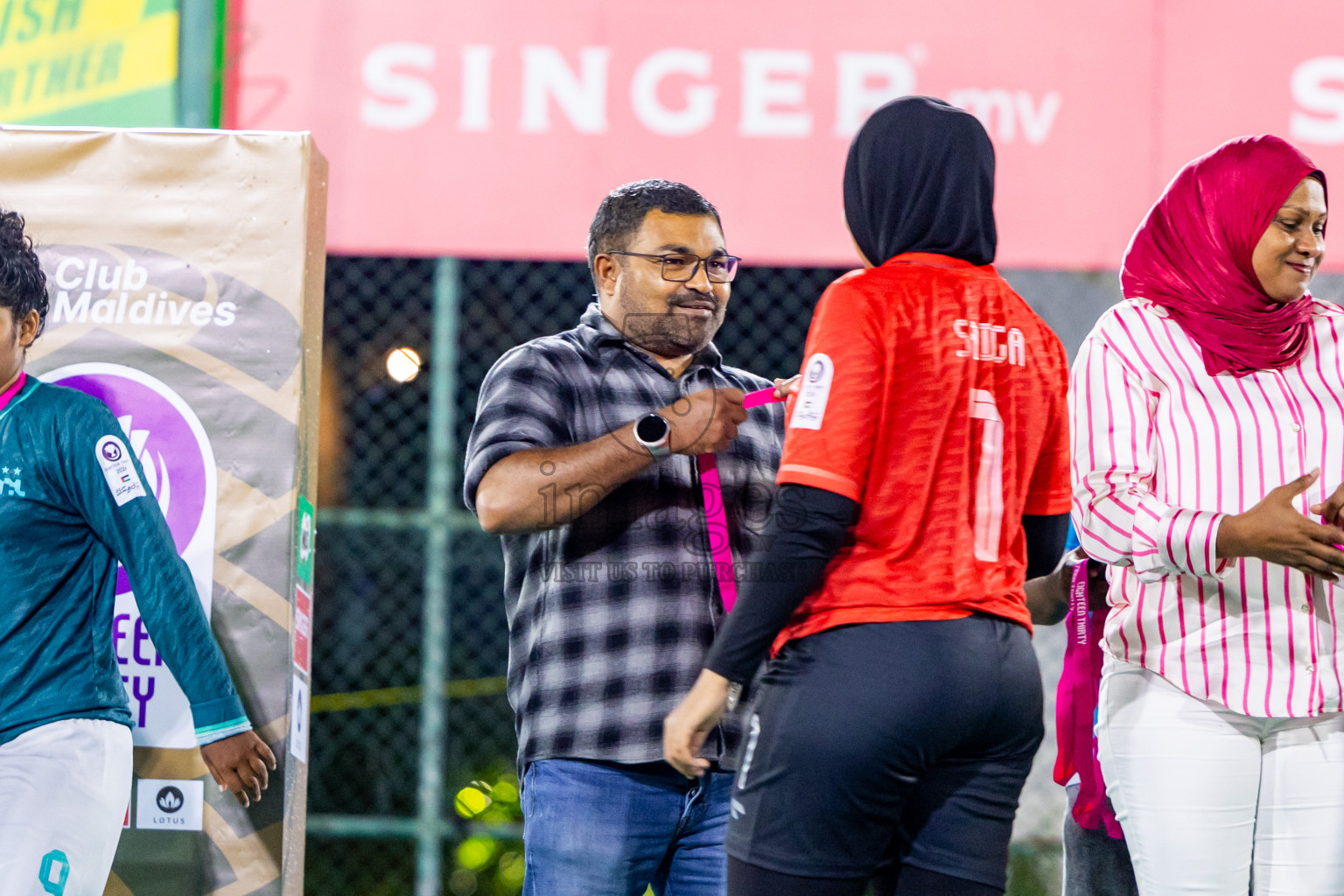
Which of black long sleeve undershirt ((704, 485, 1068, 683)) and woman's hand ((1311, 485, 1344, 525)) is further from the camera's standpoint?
woman's hand ((1311, 485, 1344, 525))

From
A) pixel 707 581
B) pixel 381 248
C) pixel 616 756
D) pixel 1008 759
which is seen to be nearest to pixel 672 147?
pixel 381 248

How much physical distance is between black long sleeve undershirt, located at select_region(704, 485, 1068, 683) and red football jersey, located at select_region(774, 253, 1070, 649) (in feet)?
0.08

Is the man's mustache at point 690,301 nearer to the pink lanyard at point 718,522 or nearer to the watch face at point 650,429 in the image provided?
the pink lanyard at point 718,522

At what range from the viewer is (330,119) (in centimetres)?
448

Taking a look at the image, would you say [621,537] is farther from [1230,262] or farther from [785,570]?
[1230,262]

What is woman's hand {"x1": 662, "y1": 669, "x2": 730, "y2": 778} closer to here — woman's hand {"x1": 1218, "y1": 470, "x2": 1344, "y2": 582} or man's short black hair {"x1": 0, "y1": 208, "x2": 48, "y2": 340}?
woman's hand {"x1": 1218, "y1": 470, "x2": 1344, "y2": 582}

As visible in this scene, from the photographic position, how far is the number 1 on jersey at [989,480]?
70.9 inches

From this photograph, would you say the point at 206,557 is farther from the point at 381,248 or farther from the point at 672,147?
the point at 672,147

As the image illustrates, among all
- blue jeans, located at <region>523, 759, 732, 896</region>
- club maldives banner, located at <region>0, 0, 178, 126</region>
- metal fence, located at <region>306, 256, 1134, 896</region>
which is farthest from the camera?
metal fence, located at <region>306, 256, 1134, 896</region>

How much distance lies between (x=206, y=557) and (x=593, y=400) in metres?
0.95

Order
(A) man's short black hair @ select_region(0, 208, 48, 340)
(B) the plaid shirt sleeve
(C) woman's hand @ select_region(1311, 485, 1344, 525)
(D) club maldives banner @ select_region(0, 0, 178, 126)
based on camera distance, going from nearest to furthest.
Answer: (C) woman's hand @ select_region(1311, 485, 1344, 525)
(B) the plaid shirt sleeve
(A) man's short black hair @ select_region(0, 208, 48, 340)
(D) club maldives banner @ select_region(0, 0, 178, 126)

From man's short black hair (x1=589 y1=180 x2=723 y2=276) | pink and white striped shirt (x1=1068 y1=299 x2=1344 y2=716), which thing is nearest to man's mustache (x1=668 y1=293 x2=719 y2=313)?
man's short black hair (x1=589 y1=180 x2=723 y2=276)

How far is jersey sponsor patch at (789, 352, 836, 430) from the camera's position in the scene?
5.80ft

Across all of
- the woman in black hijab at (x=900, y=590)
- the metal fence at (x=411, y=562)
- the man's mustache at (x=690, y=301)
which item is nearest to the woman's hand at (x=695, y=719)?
the woman in black hijab at (x=900, y=590)
